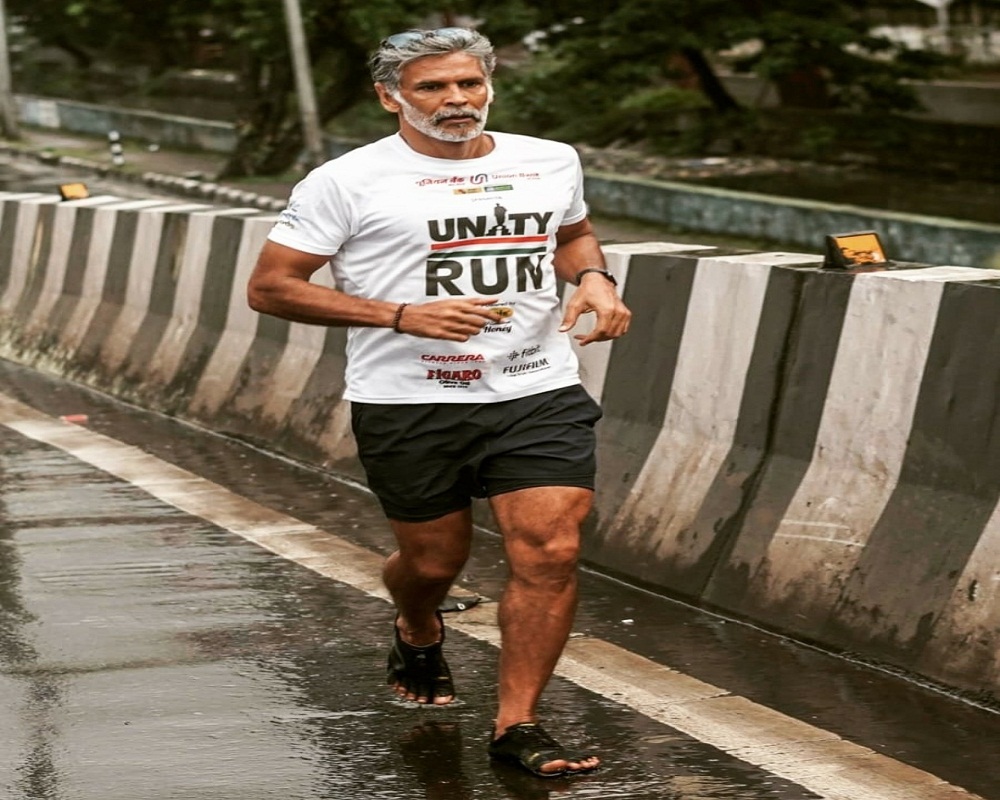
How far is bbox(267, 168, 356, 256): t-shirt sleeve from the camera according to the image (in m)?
5.14

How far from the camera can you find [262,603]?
668 cm

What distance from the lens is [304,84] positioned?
43406 mm

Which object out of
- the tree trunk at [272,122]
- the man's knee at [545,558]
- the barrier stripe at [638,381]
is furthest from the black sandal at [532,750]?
the tree trunk at [272,122]

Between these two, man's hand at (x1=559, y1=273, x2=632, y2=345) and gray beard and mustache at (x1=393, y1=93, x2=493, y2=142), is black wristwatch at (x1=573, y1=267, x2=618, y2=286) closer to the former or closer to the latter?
man's hand at (x1=559, y1=273, x2=632, y2=345)

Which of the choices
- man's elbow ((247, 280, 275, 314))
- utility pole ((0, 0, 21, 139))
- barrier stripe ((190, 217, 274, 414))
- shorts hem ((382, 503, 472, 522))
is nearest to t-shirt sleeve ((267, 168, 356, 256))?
man's elbow ((247, 280, 275, 314))

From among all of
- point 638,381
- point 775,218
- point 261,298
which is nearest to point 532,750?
point 261,298

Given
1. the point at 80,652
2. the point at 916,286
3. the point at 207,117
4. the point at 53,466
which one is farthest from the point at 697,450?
the point at 207,117

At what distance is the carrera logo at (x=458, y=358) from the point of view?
5188mm

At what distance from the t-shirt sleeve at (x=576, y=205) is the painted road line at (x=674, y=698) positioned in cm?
118

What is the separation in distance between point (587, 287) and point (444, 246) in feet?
1.31

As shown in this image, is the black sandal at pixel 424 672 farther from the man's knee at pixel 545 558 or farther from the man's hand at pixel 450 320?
Result: the man's hand at pixel 450 320

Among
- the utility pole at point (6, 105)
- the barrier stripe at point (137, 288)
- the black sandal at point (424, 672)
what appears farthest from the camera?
the utility pole at point (6, 105)

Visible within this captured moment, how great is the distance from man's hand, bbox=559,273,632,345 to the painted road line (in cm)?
93

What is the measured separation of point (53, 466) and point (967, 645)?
4938 mm
